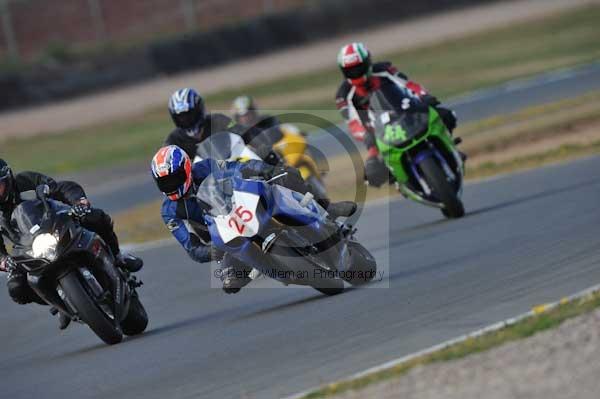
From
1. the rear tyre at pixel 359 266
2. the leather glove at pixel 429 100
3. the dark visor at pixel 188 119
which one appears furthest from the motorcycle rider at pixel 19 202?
the leather glove at pixel 429 100

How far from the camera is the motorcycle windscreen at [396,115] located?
1252 cm

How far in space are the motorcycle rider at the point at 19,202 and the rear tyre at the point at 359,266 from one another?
1762 millimetres

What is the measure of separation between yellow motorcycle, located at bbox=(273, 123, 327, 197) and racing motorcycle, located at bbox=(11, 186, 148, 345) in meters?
5.81

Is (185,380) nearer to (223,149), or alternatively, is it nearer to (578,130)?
(223,149)

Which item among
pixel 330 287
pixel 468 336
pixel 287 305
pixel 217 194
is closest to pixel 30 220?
pixel 217 194

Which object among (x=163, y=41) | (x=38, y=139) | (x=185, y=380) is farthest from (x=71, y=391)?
(x=163, y=41)

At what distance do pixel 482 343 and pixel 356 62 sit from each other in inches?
252

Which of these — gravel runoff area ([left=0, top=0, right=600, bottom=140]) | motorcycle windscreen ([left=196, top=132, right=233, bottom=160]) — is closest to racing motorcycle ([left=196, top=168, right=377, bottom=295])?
motorcycle windscreen ([left=196, top=132, right=233, bottom=160])

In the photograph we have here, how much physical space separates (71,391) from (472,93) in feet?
68.4

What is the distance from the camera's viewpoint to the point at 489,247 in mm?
10773

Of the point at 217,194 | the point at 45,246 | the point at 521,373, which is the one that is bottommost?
the point at 45,246

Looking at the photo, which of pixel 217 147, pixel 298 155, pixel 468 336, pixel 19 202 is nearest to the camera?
pixel 468 336

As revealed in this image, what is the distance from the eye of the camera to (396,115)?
41.6 ft

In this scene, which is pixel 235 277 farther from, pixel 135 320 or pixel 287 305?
pixel 135 320
